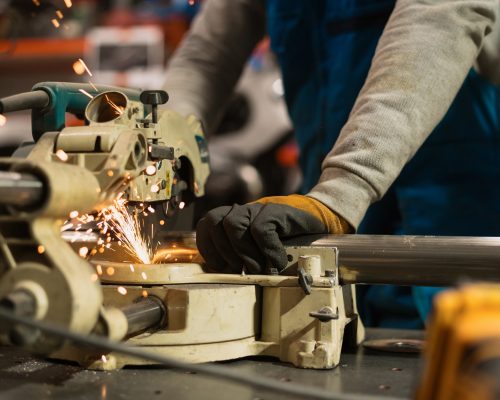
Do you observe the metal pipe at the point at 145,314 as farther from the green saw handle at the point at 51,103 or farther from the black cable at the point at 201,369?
the green saw handle at the point at 51,103

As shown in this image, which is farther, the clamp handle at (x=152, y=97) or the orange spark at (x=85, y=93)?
the orange spark at (x=85, y=93)

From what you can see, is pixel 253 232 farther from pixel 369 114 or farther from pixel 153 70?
pixel 153 70

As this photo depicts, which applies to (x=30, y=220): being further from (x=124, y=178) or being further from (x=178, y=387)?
(x=178, y=387)

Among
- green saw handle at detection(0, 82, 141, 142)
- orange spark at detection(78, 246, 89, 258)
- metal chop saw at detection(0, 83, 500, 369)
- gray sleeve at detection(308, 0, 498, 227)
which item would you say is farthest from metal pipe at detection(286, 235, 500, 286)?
green saw handle at detection(0, 82, 141, 142)

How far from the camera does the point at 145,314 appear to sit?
3.86 ft

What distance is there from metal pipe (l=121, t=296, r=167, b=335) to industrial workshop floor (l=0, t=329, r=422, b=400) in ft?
0.29

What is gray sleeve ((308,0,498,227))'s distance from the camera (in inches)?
56.7

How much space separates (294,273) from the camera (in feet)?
4.35

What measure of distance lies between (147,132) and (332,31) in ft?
3.19

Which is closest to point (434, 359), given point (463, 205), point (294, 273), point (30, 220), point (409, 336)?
point (30, 220)

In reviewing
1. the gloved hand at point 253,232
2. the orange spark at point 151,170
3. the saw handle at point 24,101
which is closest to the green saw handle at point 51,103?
the saw handle at point 24,101

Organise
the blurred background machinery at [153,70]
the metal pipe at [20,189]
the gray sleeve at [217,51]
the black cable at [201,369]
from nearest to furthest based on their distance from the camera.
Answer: the black cable at [201,369]
the metal pipe at [20,189]
the gray sleeve at [217,51]
the blurred background machinery at [153,70]

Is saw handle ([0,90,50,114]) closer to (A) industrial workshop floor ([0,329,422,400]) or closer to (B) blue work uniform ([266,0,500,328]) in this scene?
(A) industrial workshop floor ([0,329,422,400])

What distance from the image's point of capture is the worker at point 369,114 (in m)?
1.39
